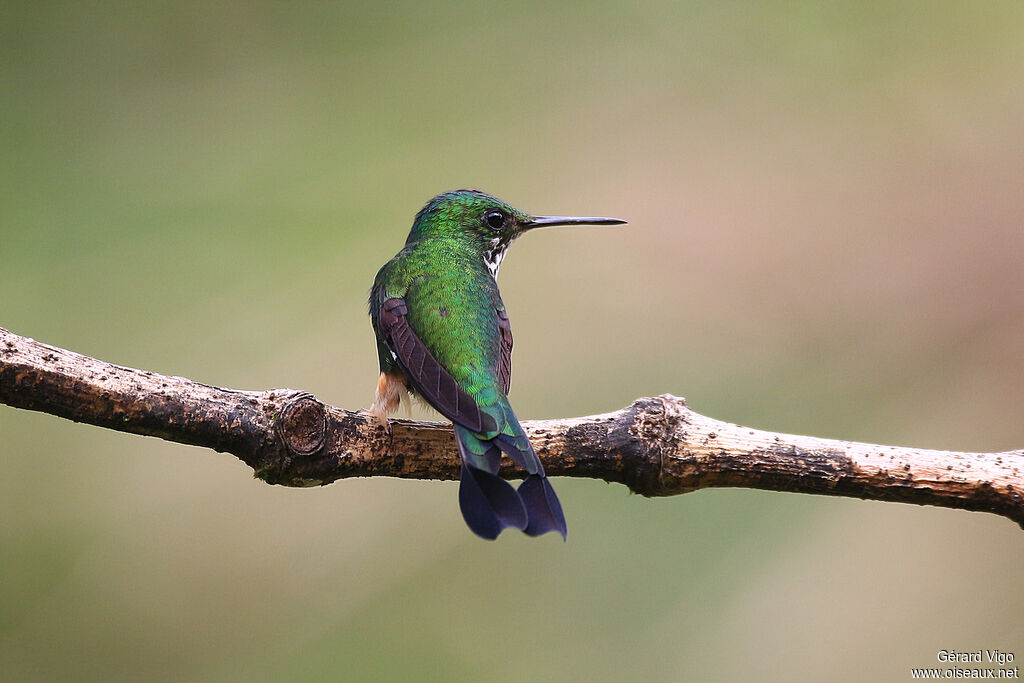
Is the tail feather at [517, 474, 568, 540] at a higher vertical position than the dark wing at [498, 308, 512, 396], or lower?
lower

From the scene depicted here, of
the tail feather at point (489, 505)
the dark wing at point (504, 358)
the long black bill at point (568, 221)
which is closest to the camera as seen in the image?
the tail feather at point (489, 505)

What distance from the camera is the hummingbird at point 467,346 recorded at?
188 centimetres

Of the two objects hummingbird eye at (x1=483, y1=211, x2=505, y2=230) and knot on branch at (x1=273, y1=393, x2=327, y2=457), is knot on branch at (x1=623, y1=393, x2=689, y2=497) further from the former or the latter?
hummingbird eye at (x1=483, y1=211, x2=505, y2=230)

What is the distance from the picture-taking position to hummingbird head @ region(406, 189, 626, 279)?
2.97 meters

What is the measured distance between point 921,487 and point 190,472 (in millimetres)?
3048

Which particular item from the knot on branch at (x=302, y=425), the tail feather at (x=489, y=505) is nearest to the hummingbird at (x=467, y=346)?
the tail feather at (x=489, y=505)

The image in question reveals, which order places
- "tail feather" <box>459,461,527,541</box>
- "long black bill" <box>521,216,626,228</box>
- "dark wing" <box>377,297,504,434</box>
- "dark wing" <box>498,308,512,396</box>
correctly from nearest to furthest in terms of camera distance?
"tail feather" <box>459,461,527,541</box>
"dark wing" <box>377,297,504,434</box>
"dark wing" <box>498,308,512,396</box>
"long black bill" <box>521,216,626,228</box>

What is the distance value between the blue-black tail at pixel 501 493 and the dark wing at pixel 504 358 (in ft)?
1.03

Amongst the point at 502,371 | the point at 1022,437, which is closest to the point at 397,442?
the point at 502,371

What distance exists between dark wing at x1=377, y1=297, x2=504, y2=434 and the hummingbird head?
57 centimetres

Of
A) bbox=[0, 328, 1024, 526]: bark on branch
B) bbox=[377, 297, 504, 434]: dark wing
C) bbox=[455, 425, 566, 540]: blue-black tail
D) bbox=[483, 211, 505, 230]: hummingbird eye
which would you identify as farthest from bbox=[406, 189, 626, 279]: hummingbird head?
bbox=[455, 425, 566, 540]: blue-black tail

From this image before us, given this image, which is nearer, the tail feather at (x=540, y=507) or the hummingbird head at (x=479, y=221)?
the tail feather at (x=540, y=507)

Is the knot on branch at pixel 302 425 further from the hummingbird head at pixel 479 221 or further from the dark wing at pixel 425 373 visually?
the hummingbird head at pixel 479 221

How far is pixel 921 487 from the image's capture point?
1952 millimetres
